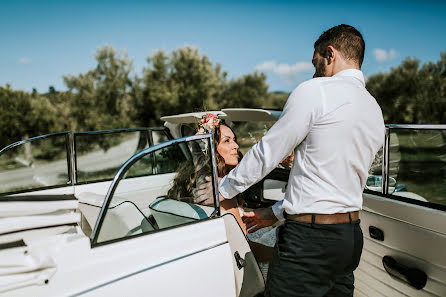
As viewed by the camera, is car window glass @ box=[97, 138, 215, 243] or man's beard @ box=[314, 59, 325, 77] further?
Result: car window glass @ box=[97, 138, 215, 243]

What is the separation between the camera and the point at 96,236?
5.24ft

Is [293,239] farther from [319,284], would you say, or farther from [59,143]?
[59,143]

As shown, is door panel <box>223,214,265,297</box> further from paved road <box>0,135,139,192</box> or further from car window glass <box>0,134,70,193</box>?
car window glass <box>0,134,70,193</box>

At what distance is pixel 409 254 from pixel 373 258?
32 centimetres

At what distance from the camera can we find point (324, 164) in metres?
1.54

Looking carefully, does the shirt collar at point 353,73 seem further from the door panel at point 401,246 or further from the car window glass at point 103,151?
the car window glass at point 103,151

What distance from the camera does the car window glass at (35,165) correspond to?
43.3 feet

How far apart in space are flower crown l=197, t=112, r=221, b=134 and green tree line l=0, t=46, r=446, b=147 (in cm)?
1398

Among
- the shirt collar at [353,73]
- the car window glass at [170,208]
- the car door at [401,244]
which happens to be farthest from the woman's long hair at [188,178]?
the car door at [401,244]

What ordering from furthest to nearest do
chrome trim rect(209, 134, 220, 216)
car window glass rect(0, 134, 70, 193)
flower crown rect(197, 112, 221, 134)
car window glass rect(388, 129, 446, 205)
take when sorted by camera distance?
1. car window glass rect(0, 134, 70, 193)
2. car window glass rect(388, 129, 446, 205)
3. flower crown rect(197, 112, 221, 134)
4. chrome trim rect(209, 134, 220, 216)

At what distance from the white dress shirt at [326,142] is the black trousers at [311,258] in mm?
101

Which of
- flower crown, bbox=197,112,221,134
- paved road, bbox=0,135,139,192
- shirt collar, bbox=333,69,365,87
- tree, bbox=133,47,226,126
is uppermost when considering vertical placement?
tree, bbox=133,47,226,126

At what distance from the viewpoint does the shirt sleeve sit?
1.52 m

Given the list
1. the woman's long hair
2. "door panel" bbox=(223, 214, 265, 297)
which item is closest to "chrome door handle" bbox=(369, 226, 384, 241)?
"door panel" bbox=(223, 214, 265, 297)
